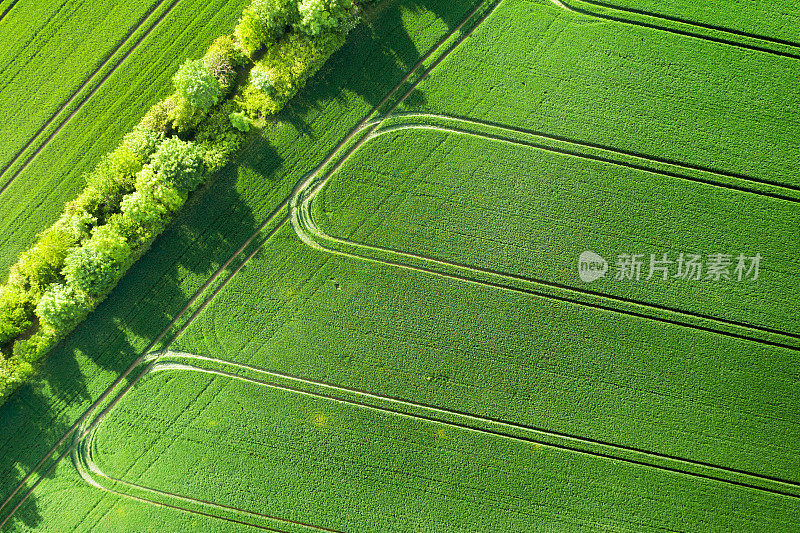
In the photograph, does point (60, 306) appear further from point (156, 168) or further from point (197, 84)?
point (197, 84)

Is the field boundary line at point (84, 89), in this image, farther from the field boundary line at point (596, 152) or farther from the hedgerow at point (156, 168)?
the field boundary line at point (596, 152)

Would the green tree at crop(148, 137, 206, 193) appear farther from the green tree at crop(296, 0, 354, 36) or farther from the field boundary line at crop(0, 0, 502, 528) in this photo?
the green tree at crop(296, 0, 354, 36)

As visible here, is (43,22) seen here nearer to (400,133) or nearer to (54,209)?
(54,209)

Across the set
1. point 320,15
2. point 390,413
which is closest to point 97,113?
point 320,15

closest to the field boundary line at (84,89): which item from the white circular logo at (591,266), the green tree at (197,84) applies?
the green tree at (197,84)

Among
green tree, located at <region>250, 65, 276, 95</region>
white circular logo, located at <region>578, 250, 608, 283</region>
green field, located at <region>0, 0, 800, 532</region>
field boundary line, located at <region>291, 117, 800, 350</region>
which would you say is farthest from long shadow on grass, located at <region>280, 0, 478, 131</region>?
white circular logo, located at <region>578, 250, 608, 283</region>

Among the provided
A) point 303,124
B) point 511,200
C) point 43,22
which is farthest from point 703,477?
point 43,22
